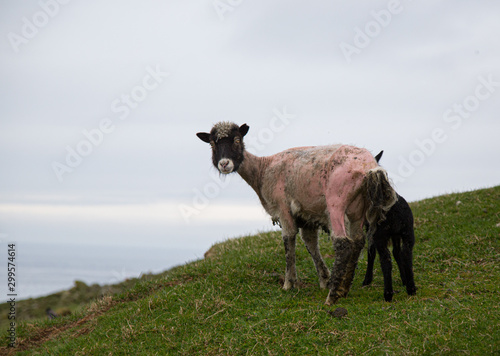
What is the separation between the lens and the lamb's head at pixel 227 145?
10008 millimetres

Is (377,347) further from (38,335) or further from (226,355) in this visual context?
(38,335)

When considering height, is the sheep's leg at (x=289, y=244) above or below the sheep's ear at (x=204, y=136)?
below

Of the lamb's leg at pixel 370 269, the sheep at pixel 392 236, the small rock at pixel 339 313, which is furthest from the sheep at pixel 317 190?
the lamb's leg at pixel 370 269

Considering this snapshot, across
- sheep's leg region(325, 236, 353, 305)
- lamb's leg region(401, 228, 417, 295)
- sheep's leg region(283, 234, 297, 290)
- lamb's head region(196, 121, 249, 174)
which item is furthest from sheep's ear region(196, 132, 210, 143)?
lamb's leg region(401, 228, 417, 295)

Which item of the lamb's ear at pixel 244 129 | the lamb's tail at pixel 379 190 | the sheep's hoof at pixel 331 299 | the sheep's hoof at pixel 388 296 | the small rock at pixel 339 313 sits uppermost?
the lamb's ear at pixel 244 129

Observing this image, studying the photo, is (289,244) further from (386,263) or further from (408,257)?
(408,257)

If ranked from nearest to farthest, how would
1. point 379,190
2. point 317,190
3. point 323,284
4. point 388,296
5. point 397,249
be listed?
point 379,190, point 388,296, point 317,190, point 397,249, point 323,284

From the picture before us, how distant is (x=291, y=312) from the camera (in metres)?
8.30

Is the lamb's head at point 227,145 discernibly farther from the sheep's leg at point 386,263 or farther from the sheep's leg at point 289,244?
the sheep's leg at point 386,263

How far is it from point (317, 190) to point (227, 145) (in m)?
2.36

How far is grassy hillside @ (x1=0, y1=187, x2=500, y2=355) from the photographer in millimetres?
7156


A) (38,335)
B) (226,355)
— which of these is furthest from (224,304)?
(38,335)

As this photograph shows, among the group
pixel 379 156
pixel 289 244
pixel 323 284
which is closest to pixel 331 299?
pixel 323 284

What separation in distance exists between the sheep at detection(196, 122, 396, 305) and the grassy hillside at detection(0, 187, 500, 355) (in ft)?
2.53
